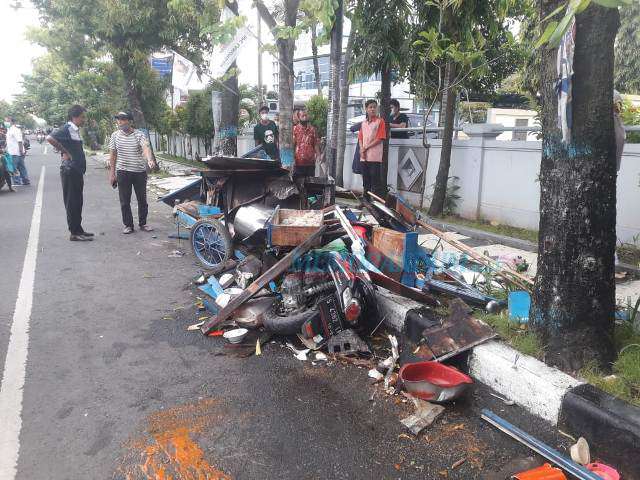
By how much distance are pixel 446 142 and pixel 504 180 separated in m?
1.20

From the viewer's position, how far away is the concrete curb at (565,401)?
2613mm

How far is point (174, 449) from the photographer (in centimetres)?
277

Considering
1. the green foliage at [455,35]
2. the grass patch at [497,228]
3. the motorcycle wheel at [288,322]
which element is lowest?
the motorcycle wheel at [288,322]

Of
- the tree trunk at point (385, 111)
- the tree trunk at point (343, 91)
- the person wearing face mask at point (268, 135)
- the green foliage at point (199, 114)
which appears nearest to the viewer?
the tree trunk at point (385, 111)

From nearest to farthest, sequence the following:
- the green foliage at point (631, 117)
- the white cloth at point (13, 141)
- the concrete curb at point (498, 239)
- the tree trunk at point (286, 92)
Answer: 1. the concrete curb at point (498, 239)
2. the green foliage at point (631, 117)
3. the tree trunk at point (286, 92)
4. the white cloth at point (13, 141)

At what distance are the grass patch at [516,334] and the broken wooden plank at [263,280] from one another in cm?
163

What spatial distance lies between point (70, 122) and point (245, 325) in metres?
5.31

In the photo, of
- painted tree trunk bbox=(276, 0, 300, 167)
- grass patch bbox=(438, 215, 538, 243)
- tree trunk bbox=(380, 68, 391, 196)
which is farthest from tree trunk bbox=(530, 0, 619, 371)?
painted tree trunk bbox=(276, 0, 300, 167)

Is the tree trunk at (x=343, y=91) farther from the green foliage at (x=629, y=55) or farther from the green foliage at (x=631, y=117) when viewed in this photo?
the green foliage at (x=629, y=55)

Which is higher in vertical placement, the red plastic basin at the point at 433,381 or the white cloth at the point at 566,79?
the white cloth at the point at 566,79

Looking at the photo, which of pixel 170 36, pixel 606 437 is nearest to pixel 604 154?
pixel 606 437

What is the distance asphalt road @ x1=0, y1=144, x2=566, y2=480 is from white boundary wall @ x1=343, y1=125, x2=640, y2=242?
427 cm

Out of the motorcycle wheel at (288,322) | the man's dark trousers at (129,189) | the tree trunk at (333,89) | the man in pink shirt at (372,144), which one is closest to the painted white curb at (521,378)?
the motorcycle wheel at (288,322)

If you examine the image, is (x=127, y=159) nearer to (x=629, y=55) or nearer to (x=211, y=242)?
(x=211, y=242)
